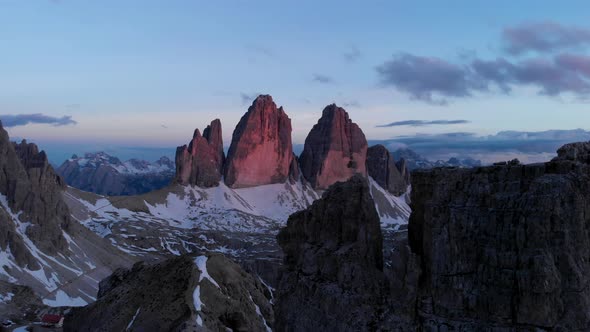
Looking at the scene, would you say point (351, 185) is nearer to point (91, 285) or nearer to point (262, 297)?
point (262, 297)

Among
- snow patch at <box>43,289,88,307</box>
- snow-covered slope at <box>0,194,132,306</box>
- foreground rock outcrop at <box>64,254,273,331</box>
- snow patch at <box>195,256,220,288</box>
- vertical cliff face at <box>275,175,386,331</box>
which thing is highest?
vertical cliff face at <box>275,175,386,331</box>

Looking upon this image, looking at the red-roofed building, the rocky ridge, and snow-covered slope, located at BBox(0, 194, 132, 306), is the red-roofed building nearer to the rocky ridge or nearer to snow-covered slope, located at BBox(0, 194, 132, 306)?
snow-covered slope, located at BBox(0, 194, 132, 306)

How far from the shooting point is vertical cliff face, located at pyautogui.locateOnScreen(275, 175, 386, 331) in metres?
29.1

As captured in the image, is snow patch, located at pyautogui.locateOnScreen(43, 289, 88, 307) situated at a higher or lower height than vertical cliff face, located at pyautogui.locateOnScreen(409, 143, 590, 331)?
lower

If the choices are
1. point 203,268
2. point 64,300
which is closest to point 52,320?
point 64,300

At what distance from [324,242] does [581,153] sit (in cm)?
1419

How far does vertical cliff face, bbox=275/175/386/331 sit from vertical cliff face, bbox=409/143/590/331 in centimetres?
368

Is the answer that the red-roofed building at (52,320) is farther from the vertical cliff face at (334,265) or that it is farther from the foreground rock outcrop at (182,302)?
the vertical cliff face at (334,265)

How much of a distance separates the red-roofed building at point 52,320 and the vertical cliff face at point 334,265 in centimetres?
5973

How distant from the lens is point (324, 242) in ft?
109

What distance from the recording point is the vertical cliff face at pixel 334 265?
95.5 ft

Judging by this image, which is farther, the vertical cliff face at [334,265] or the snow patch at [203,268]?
the snow patch at [203,268]

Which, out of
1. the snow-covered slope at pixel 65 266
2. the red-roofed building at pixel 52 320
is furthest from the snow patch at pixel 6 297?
the red-roofed building at pixel 52 320

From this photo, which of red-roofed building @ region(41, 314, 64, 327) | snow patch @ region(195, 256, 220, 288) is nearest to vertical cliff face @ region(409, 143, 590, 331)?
snow patch @ region(195, 256, 220, 288)
